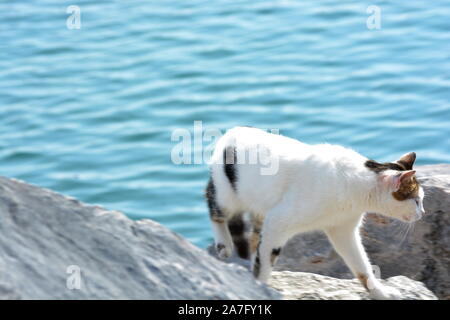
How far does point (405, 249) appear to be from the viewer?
23.7 feet

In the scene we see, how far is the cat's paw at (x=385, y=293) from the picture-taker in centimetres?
604

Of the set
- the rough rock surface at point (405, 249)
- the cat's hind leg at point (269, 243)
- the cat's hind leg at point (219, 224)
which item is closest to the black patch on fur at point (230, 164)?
the cat's hind leg at point (219, 224)

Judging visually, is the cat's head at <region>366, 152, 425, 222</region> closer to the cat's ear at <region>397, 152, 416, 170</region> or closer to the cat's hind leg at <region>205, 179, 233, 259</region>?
the cat's ear at <region>397, 152, 416, 170</region>

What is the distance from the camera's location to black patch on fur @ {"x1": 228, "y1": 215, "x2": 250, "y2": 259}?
22.2ft

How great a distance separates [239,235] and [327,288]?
0.82 m

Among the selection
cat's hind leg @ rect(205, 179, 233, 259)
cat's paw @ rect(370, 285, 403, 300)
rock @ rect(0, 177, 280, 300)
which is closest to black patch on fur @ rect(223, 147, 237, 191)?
cat's hind leg @ rect(205, 179, 233, 259)

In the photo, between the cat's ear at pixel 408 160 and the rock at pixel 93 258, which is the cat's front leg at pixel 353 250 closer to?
the cat's ear at pixel 408 160

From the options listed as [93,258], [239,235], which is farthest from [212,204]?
[93,258]

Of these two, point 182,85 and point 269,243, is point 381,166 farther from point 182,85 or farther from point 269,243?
point 182,85

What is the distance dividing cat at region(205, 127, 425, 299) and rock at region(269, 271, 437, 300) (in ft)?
0.30

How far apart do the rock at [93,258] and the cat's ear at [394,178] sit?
133cm
